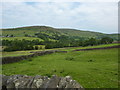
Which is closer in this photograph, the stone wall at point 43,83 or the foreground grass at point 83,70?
the stone wall at point 43,83

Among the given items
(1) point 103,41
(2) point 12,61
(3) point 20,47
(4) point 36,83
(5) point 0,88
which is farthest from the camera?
(1) point 103,41

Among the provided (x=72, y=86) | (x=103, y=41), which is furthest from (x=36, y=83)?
(x=103, y=41)

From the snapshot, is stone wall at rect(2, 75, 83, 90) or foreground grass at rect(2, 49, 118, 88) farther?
foreground grass at rect(2, 49, 118, 88)

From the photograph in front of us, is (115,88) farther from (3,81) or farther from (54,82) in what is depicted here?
(3,81)

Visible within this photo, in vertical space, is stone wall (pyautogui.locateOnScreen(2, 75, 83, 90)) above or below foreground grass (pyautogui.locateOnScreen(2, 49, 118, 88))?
above

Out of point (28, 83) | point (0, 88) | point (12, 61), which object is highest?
point (28, 83)

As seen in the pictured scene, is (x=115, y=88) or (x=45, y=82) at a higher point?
(x=45, y=82)

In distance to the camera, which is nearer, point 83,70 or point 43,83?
point 43,83

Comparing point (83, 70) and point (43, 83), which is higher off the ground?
point (43, 83)

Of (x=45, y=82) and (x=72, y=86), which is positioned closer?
(x=72, y=86)

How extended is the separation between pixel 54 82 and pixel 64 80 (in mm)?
512

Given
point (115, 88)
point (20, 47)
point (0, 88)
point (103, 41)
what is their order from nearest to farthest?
point (0, 88) < point (115, 88) < point (20, 47) < point (103, 41)

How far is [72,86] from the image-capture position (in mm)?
5207

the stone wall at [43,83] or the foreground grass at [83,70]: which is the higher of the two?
the stone wall at [43,83]
